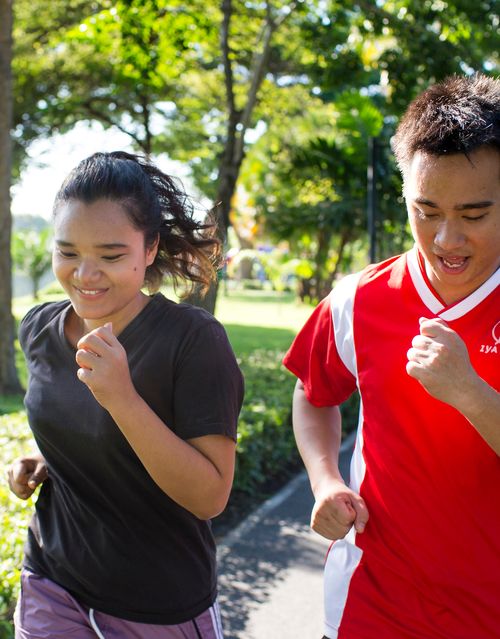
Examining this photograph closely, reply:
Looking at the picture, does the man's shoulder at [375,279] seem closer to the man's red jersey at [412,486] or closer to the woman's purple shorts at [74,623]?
the man's red jersey at [412,486]

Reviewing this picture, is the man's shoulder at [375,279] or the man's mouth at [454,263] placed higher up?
the man's mouth at [454,263]

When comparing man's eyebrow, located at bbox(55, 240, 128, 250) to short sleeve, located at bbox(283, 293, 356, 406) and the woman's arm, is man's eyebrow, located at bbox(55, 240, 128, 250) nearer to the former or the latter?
the woman's arm

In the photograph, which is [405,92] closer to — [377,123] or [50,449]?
[377,123]

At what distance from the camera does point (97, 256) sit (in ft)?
6.24

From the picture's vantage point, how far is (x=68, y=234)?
1.92m

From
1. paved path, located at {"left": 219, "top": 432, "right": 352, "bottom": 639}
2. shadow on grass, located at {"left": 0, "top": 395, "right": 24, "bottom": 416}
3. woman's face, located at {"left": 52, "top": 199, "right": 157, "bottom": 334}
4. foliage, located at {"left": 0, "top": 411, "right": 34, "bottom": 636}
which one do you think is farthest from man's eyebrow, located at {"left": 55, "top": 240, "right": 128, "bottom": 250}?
shadow on grass, located at {"left": 0, "top": 395, "right": 24, "bottom": 416}

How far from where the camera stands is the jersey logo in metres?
1.80

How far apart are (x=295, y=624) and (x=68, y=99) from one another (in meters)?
14.3

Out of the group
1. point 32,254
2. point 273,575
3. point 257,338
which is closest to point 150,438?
point 273,575

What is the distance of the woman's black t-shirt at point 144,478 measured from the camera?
1.85 meters

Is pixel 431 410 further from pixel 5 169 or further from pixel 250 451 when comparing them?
pixel 5 169

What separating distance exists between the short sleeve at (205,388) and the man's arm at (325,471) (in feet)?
0.97

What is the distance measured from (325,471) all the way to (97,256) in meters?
0.79

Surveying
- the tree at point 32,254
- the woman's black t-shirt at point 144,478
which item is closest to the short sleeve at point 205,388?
the woman's black t-shirt at point 144,478
